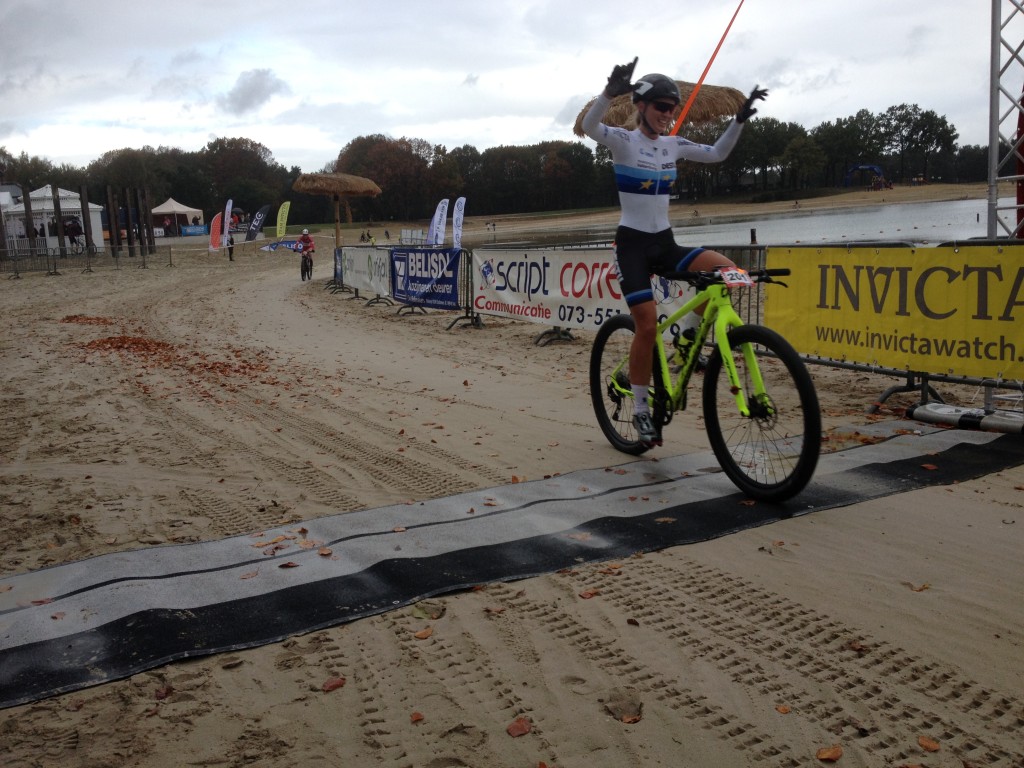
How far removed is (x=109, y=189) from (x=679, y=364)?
41.4 m

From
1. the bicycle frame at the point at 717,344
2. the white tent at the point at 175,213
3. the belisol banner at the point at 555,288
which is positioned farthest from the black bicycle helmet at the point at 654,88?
the white tent at the point at 175,213

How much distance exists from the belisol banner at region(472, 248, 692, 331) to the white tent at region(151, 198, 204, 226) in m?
64.0

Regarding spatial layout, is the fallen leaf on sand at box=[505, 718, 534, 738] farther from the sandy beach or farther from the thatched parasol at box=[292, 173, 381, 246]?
the thatched parasol at box=[292, 173, 381, 246]

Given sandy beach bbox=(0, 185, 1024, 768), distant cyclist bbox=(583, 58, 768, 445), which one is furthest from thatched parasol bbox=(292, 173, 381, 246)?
distant cyclist bbox=(583, 58, 768, 445)

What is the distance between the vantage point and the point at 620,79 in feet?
14.9

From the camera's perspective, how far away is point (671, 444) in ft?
19.5

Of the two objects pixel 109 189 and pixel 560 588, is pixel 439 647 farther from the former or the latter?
pixel 109 189

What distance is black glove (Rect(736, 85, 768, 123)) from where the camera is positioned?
498 centimetres

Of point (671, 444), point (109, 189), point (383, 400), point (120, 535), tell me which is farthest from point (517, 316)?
point (109, 189)

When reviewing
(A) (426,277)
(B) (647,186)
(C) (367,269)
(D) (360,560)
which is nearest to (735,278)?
(B) (647,186)

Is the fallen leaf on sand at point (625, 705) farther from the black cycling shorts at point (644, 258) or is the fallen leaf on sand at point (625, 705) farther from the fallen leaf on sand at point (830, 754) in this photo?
the black cycling shorts at point (644, 258)

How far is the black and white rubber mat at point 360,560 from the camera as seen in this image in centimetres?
→ 315

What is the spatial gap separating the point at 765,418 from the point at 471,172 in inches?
3859

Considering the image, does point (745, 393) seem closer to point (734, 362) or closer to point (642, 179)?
point (734, 362)
